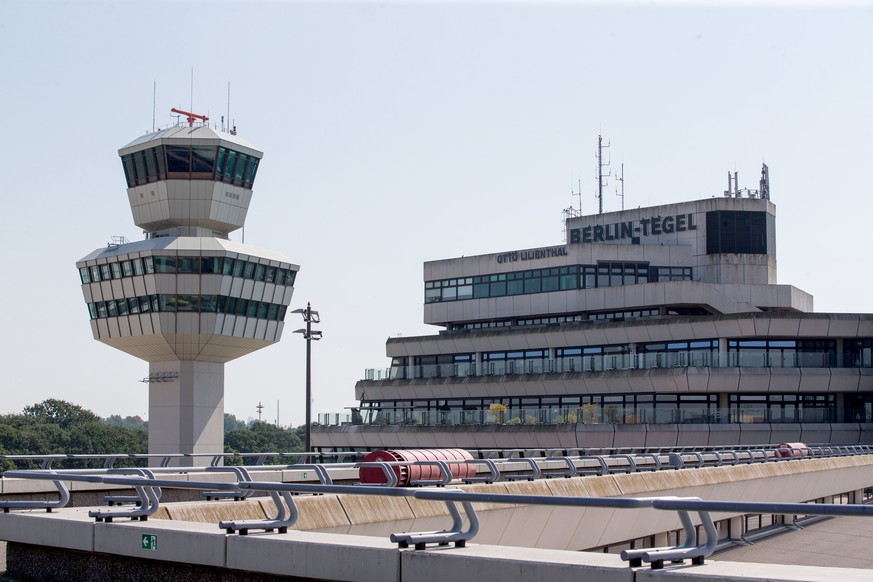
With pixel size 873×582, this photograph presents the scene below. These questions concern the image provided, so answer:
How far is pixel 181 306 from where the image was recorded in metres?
70.6

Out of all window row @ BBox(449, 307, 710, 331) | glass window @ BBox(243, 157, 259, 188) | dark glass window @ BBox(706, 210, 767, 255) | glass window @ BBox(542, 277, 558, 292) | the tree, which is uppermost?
glass window @ BBox(243, 157, 259, 188)

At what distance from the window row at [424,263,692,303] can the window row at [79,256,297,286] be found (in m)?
16.2

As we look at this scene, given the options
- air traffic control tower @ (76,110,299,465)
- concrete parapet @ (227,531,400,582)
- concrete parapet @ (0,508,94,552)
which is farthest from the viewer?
air traffic control tower @ (76,110,299,465)

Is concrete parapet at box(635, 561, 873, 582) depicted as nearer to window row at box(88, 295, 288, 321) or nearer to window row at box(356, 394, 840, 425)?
window row at box(356, 394, 840, 425)

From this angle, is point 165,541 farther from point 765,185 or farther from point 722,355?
point 765,185

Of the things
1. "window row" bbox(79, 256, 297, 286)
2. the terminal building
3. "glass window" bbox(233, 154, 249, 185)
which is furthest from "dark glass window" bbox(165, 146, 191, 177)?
the terminal building

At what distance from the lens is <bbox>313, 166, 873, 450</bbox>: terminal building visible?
70.1 m

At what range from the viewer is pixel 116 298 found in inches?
2869

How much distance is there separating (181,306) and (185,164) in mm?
9315

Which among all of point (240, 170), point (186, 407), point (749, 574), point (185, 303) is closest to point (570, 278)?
point (240, 170)

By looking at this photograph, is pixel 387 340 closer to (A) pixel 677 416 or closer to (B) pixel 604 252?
(B) pixel 604 252

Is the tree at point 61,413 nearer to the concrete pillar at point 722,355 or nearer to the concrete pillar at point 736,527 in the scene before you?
the concrete pillar at point 722,355

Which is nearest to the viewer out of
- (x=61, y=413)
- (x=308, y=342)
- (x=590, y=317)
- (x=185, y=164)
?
(x=308, y=342)

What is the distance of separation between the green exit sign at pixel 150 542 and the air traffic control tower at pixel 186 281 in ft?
203
